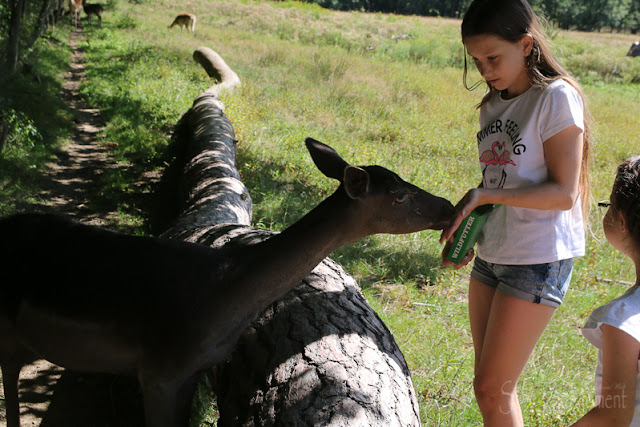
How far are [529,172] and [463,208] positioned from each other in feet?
1.31

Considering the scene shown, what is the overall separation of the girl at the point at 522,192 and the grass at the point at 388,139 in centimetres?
Answer: 73

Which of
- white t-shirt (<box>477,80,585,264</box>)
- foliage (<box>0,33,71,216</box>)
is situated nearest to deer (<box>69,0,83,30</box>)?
foliage (<box>0,33,71,216</box>)

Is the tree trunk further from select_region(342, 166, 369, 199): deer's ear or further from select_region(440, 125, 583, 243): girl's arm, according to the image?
select_region(440, 125, 583, 243): girl's arm

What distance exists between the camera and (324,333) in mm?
2824

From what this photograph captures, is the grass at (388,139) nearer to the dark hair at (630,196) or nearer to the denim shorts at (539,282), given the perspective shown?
the dark hair at (630,196)

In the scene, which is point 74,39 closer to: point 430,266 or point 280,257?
point 430,266

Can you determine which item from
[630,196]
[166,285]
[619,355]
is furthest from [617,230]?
[166,285]

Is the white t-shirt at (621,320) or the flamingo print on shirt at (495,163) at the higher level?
the flamingo print on shirt at (495,163)

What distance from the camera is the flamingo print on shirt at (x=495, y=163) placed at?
2.69 meters

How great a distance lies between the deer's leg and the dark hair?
341cm

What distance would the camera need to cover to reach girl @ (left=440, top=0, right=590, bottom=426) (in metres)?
2.44

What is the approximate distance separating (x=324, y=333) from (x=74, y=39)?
2295cm

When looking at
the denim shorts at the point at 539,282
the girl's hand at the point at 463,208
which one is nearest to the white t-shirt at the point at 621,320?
the denim shorts at the point at 539,282

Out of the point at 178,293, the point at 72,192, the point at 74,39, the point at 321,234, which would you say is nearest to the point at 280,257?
the point at 321,234
